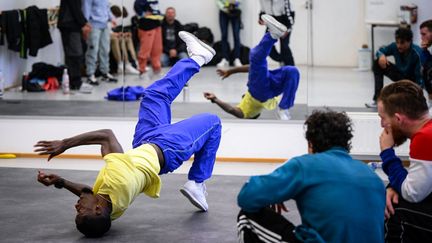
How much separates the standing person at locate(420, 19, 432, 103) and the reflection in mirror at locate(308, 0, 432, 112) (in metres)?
0.07

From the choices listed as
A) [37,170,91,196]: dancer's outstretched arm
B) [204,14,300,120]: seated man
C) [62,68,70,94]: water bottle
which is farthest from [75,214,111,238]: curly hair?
[62,68,70,94]: water bottle

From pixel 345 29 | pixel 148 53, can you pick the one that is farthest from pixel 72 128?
pixel 345 29

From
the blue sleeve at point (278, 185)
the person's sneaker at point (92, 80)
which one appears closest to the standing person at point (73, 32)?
the person's sneaker at point (92, 80)

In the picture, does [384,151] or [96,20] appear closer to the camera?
[384,151]

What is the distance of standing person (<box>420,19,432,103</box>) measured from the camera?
271 inches

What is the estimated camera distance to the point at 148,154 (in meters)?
4.59

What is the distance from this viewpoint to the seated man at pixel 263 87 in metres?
6.91

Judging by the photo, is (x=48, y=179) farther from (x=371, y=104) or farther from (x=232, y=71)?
(x=371, y=104)

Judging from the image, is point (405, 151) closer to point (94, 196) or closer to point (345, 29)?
point (345, 29)

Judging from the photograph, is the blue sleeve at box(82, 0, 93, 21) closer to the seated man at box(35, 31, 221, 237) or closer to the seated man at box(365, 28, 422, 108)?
the seated man at box(35, 31, 221, 237)

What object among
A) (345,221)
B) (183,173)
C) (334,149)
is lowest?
(183,173)

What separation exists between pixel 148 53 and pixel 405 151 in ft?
7.72

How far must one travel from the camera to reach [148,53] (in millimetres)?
7277

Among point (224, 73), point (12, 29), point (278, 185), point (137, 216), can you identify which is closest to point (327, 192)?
point (278, 185)
